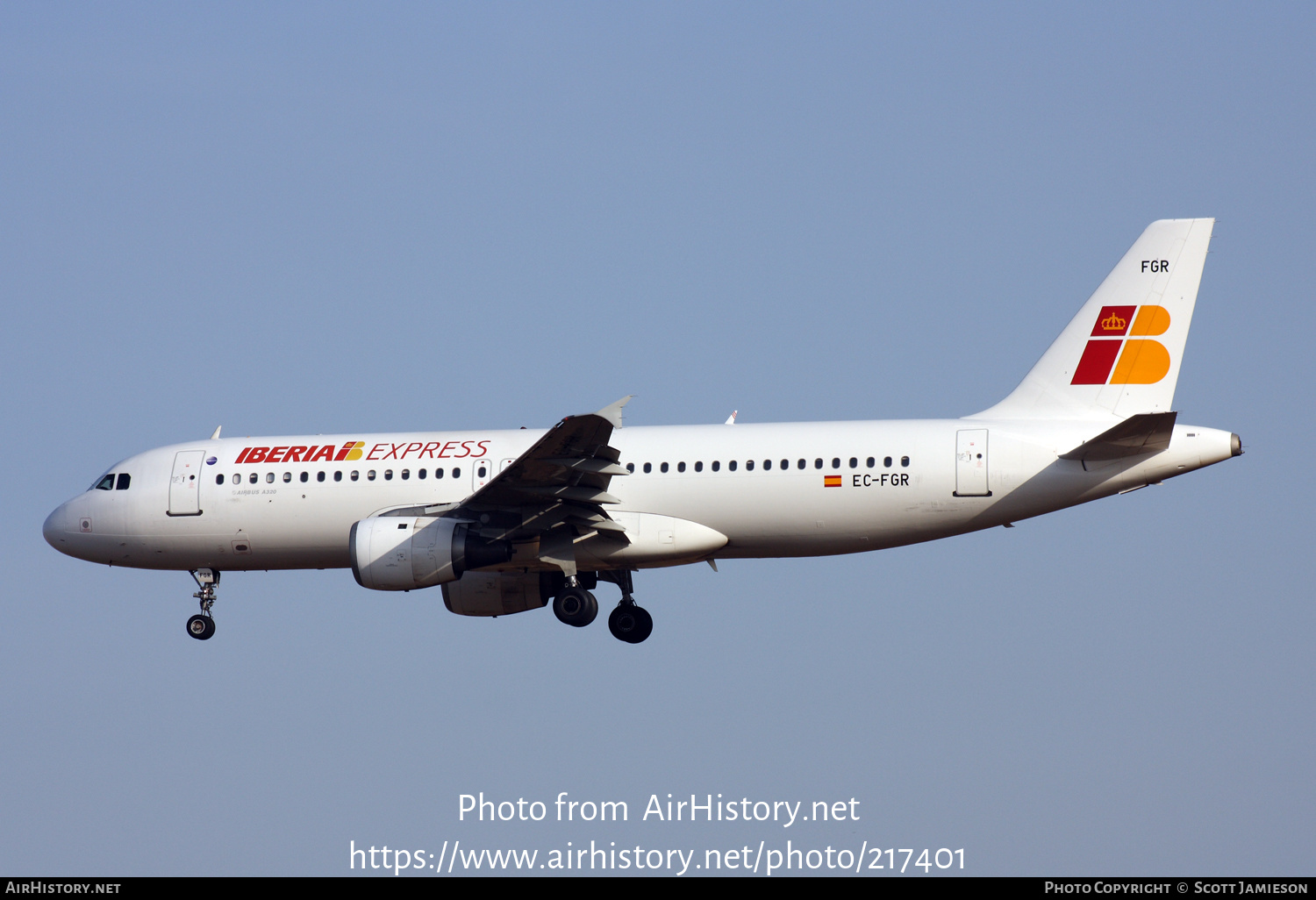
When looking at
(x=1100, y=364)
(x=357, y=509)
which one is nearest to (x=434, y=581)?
(x=357, y=509)

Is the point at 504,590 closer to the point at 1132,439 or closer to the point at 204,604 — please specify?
the point at 204,604

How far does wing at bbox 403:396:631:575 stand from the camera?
31.5 metres

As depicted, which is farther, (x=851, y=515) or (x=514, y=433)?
(x=514, y=433)

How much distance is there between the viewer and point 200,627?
37062mm

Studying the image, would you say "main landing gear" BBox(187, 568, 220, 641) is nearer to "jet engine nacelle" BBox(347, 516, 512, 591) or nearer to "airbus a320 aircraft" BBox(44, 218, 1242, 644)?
"airbus a320 aircraft" BBox(44, 218, 1242, 644)

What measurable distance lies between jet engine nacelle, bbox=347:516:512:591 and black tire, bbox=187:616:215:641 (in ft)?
19.3

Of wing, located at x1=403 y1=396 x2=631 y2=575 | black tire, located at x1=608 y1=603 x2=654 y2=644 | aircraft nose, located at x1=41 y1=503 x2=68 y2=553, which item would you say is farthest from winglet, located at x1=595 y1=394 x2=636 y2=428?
aircraft nose, located at x1=41 y1=503 x2=68 y2=553

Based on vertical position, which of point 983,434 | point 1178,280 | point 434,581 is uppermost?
point 1178,280

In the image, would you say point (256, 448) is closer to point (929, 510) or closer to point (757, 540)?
point (757, 540)

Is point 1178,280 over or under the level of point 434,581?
over

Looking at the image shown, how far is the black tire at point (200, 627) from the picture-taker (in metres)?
37.0

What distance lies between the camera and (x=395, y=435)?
36.2 meters

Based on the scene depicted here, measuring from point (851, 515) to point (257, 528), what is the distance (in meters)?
12.4

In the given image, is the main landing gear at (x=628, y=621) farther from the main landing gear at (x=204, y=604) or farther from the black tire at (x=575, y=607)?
the main landing gear at (x=204, y=604)
